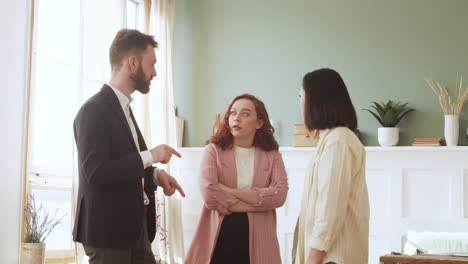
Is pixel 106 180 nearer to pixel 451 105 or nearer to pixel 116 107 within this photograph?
pixel 116 107

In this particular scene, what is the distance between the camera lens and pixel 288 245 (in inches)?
210

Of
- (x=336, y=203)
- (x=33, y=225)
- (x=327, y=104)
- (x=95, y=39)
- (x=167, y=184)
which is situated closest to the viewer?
(x=336, y=203)

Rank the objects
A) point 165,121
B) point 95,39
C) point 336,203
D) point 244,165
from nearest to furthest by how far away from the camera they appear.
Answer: point 336,203
point 244,165
point 95,39
point 165,121

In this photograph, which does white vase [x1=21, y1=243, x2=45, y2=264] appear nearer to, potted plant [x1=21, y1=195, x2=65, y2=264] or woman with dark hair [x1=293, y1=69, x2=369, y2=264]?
potted plant [x1=21, y1=195, x2=65, y2=264]

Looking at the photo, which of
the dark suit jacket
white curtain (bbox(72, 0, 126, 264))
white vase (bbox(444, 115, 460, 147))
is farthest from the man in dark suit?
white vase (bbox(444, 115, 460, 147))

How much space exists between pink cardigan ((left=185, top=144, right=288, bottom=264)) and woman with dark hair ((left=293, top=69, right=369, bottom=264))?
0.48 metres

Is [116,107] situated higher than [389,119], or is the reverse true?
[389,119]

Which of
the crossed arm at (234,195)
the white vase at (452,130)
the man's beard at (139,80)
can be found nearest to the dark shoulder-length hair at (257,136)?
the crossed arm at (234,195)

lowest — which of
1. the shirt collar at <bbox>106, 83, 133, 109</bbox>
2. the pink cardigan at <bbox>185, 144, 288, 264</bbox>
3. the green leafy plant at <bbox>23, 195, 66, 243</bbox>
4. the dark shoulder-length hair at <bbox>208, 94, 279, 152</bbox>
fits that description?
the green leafy plant at <bbox>23, 195, 66, 243</bbox>

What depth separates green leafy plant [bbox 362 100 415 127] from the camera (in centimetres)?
524

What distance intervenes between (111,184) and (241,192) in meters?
0.73

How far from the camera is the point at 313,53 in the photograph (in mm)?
5668

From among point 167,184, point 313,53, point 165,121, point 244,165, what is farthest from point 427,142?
point 167,184

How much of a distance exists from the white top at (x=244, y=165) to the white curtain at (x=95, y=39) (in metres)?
2.01
